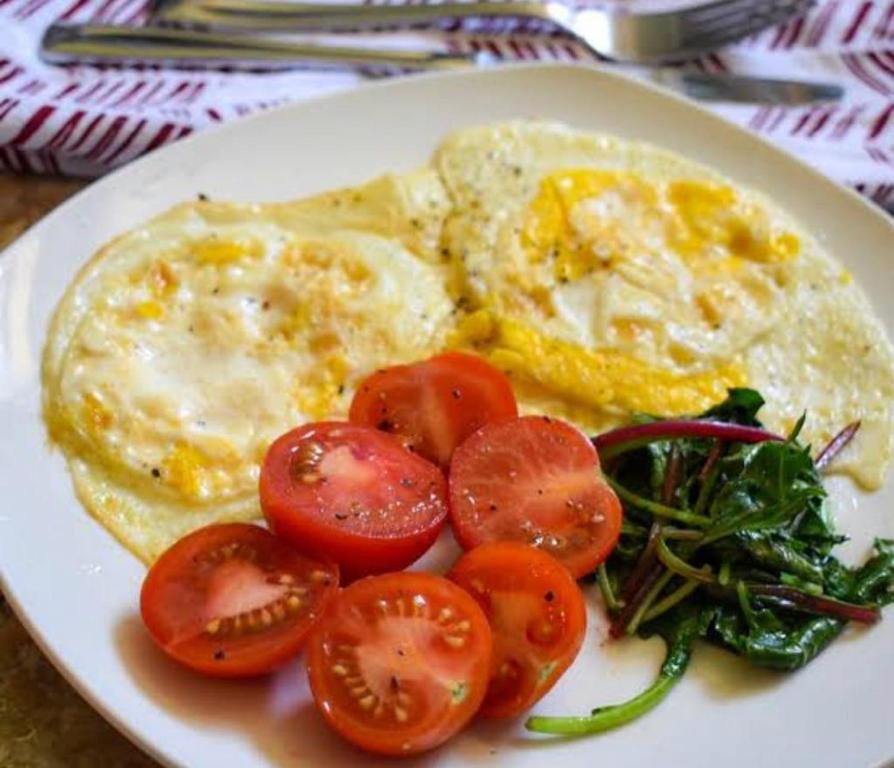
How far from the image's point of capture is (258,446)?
10.2 ft

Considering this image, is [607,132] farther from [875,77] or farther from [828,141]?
[875,77]

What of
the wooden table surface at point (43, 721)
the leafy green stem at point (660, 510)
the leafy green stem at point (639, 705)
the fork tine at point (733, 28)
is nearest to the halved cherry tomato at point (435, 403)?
the leafy green stem at point (660, 510)

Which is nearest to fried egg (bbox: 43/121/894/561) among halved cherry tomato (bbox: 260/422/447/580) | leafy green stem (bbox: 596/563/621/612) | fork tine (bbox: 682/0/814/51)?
halved cherry tomato (bbox: 260/422/447/580)

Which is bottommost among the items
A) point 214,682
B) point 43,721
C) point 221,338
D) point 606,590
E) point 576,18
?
point 43,721

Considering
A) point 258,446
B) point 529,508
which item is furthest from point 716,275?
point 258,446

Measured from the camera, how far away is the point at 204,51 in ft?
15.2

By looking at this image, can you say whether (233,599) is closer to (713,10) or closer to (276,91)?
(276,91)

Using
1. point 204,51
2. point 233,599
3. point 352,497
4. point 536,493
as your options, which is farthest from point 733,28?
point 233,599

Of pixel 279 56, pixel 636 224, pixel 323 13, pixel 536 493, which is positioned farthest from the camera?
pixel 323 13

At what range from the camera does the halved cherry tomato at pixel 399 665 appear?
2.33 metres

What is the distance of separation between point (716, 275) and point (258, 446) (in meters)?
1.57

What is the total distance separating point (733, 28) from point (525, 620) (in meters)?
3.53

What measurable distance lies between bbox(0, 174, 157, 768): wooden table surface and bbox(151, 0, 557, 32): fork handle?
2.79 m

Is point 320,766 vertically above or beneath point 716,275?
beneath
